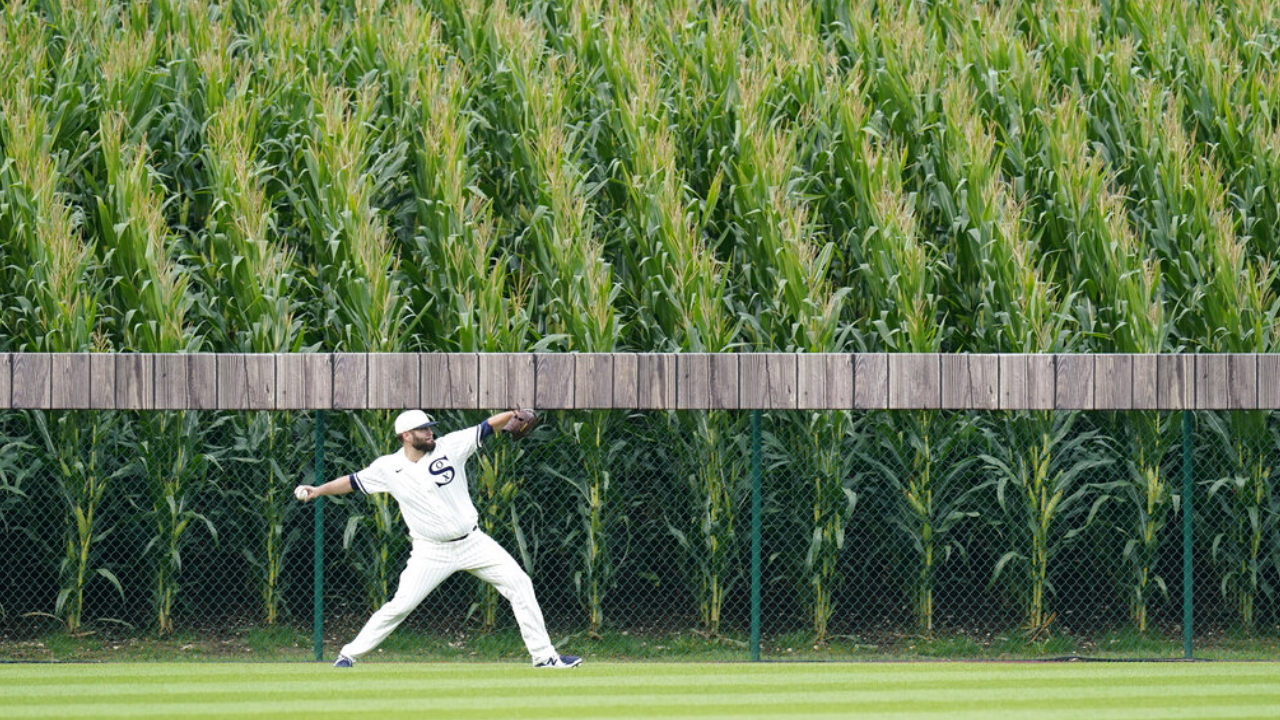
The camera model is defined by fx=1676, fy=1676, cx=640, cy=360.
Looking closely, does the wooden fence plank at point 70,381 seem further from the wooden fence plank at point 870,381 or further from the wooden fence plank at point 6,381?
the wooden fence plank at point 870,381

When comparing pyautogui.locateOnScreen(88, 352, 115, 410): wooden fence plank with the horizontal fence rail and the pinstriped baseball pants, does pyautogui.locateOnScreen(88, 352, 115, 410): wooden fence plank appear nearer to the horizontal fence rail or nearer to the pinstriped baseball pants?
the horizontal fence rail

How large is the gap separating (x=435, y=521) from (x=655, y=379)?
2182mm

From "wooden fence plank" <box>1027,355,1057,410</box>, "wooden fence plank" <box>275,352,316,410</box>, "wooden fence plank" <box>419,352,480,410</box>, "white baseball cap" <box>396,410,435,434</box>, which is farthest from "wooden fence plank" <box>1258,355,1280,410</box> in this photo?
"wooden fence plank" <box>275,352,316,410</box>

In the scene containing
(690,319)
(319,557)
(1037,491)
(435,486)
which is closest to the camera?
(435,486)

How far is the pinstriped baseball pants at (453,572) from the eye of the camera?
1052 centimetres

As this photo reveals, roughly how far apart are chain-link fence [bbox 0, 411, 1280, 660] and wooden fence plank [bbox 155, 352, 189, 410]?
623 millimetres

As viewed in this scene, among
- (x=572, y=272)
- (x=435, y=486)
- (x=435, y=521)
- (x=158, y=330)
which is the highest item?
(x=572, y=272)

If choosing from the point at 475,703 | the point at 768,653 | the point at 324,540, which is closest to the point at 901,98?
the point at 768,653

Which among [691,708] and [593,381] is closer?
[691,708]

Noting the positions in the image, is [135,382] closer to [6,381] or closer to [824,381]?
[6,381]

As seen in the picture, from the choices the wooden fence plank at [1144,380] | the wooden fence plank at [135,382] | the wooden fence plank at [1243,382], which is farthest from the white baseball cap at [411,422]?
the wooden fence plank at [1243,382]

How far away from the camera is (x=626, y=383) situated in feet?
39.1

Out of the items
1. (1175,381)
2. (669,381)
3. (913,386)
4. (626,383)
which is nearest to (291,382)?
(626,383)

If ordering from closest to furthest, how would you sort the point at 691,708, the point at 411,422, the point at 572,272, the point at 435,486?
the point at 691,708 → the point at 435,486 → the point at 411,422 → the point at 572,272
